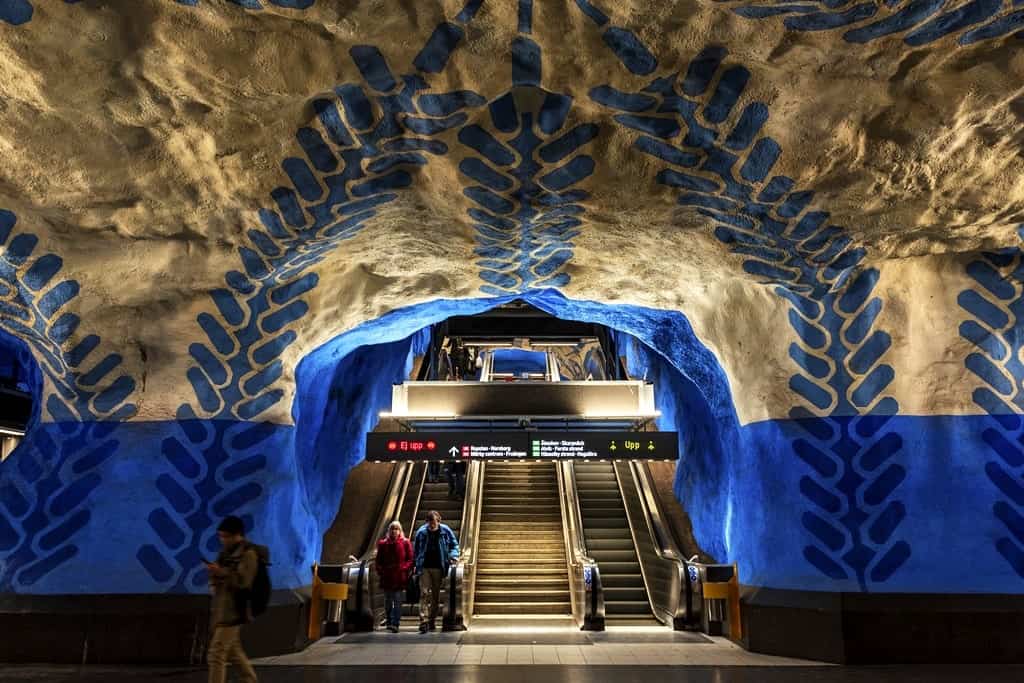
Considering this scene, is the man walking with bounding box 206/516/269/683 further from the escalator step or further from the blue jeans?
the escalator step

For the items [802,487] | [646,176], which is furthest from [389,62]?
[802,487]

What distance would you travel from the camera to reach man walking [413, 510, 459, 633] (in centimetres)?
924

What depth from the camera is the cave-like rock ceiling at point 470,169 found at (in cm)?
464

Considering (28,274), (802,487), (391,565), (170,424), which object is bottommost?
(391,565)

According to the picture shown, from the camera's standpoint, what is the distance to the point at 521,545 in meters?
12.3

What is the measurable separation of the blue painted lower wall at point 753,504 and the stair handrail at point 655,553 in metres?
1.79

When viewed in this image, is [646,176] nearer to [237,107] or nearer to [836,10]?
[836,10]

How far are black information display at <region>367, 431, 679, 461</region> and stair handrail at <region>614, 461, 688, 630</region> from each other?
1395 mm

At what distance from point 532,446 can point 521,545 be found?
285 cm

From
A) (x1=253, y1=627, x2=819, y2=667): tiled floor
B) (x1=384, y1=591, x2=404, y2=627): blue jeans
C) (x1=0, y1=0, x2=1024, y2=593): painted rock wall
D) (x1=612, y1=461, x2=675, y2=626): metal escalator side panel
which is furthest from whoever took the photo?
(x1=612, y1=461, x2=675, y2=626): metal escalator side panel

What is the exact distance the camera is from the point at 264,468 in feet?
25.0

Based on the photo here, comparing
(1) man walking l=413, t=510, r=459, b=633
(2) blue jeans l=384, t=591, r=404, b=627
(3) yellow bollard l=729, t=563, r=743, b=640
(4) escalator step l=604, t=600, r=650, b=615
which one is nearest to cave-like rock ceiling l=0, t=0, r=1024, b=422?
(3) yellow bollard l=729, t=563, r=743, b=640

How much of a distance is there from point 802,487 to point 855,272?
2.07 meters

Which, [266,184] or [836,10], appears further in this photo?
[266,184]
